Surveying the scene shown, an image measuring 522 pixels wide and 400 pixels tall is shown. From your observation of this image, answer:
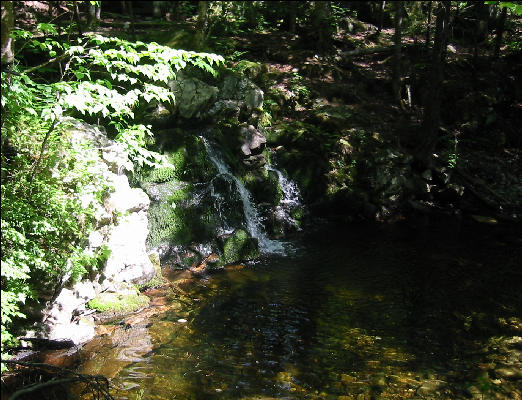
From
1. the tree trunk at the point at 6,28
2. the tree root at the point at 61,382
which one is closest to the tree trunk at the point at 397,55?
the tree trunk at the point at 6,28

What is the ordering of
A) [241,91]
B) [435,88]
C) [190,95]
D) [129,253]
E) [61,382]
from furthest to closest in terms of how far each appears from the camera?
[435,88] < [241,91] < [190,95] < [129,253] < [61,382]

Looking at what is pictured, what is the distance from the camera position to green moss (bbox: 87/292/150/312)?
6.78m

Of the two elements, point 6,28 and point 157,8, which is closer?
point 6,28

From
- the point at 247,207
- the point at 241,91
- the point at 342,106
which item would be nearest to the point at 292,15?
the point at 342,106

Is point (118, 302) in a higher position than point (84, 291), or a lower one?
lower

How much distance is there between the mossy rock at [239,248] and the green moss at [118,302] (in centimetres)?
248

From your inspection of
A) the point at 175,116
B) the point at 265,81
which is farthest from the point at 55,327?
the point at 265,81

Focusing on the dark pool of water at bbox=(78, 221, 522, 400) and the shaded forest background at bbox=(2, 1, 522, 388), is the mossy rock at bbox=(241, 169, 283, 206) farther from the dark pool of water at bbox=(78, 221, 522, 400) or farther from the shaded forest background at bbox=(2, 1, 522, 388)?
the dark pool of water at bbox=(78, 221, 522, 400)

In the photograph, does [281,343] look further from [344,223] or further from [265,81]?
[265,81]

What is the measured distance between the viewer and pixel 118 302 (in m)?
7.04

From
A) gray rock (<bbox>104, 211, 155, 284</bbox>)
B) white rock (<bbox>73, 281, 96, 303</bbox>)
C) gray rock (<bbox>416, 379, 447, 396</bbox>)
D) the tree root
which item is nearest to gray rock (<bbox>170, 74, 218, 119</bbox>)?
gray rock (<bbox>104, 211, 155, 284</bbox>)

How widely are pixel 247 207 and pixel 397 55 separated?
982 cm

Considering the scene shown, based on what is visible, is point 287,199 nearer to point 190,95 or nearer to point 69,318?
point 190,95

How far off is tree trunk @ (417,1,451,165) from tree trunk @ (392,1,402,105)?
2.42 m
